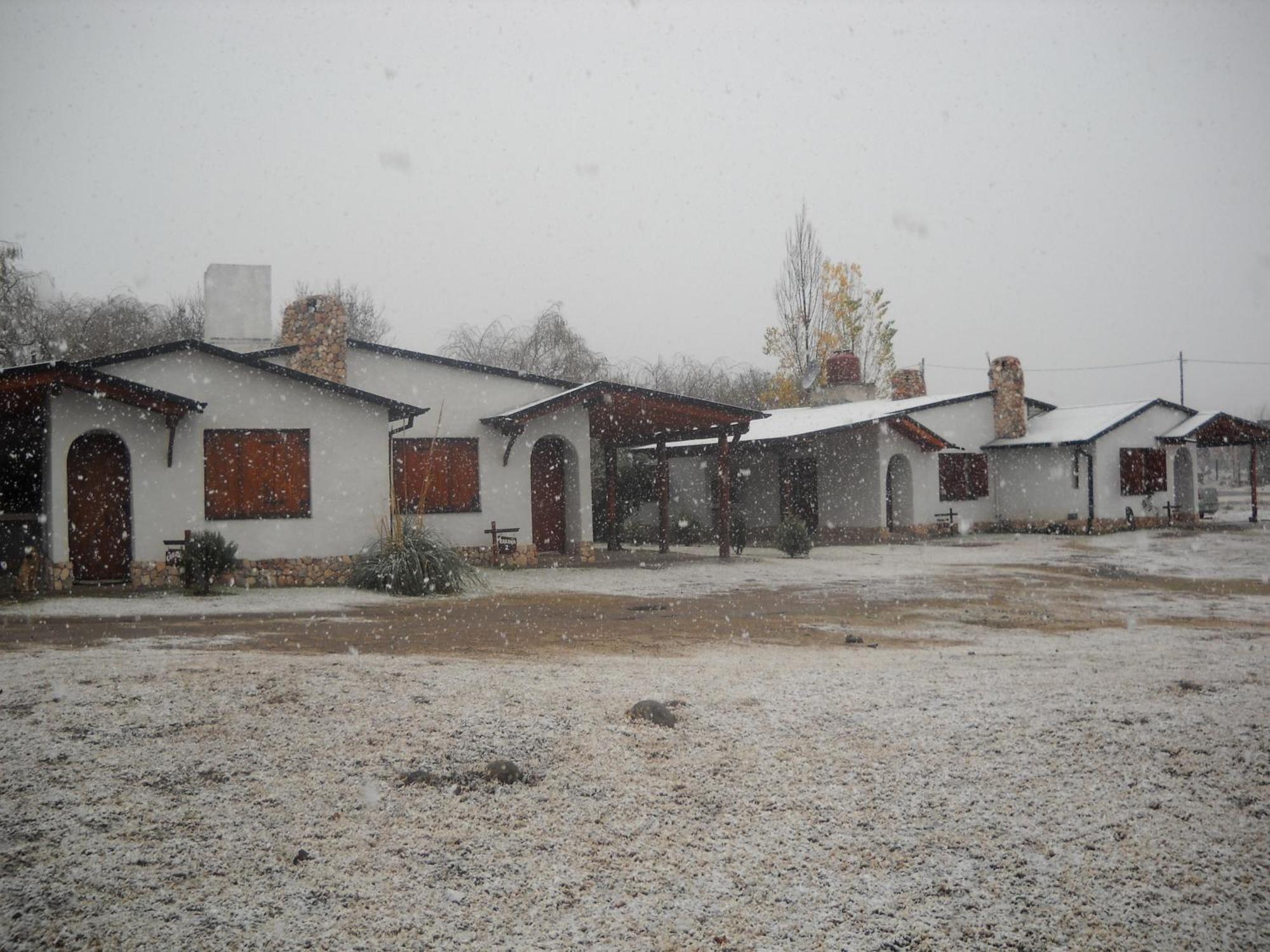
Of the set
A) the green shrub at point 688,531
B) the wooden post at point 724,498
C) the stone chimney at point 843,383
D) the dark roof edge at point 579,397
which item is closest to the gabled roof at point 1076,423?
the stone chimney at point 843,383

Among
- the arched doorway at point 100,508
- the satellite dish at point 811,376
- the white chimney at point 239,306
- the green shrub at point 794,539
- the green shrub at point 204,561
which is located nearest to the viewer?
the green shrub at point 204,561

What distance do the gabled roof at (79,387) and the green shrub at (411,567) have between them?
10.4 ft

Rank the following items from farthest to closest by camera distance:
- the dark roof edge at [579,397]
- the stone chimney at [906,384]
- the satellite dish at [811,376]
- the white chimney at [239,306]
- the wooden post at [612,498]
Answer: the satellite dish at [811,376] < the stone chimney at [906,384] < the wooden post at [612,498] < the white chimney at [239,306] < the dark roof edge at [579,397]

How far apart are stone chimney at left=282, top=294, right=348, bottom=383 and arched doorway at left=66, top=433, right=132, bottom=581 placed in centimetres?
348

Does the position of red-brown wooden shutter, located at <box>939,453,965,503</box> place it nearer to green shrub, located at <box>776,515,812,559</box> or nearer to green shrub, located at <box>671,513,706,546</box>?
green shrub, located at <box>671,513,706,546</box>

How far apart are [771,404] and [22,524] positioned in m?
27.8

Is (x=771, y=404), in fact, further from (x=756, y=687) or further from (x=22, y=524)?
(x=756, y=687)

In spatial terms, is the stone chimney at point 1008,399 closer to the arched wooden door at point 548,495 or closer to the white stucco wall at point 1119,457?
the white stucco wall at point 1119,457

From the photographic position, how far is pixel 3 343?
79.4ft

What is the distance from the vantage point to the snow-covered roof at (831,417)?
22672 mm

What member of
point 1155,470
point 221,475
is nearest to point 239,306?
point 221,475

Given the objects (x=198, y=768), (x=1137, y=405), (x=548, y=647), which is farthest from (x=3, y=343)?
(x=1137, y=405)

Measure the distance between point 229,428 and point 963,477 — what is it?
1942 centimetres

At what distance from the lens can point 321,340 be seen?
15781 millimetres
